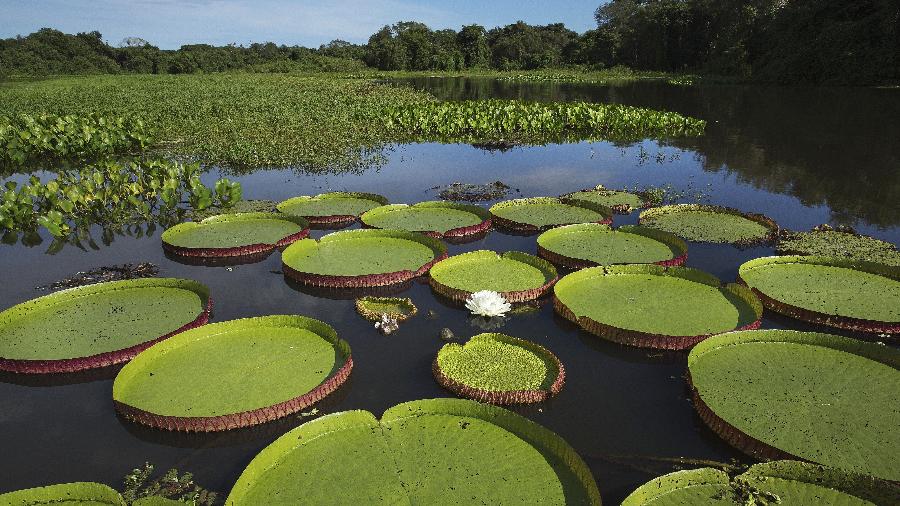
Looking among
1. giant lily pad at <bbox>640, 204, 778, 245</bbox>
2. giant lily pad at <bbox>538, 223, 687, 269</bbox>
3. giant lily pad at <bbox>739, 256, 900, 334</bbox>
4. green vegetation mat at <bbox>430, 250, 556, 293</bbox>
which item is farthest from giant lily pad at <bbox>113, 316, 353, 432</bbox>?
giant lily pad at <bbox>640, 204, 778, 245</bbox>

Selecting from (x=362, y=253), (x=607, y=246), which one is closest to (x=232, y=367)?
(x=362, y=253)

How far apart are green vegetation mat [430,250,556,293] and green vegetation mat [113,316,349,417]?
71.5 inches

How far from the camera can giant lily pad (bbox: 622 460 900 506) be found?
300 cm

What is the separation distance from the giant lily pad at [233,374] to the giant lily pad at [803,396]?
3.03 meters

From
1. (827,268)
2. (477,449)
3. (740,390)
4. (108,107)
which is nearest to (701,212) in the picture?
(827,268)

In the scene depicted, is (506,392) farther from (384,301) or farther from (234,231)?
(234,231)

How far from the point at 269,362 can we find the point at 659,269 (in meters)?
4.32

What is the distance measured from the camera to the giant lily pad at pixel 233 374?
13.0 feet

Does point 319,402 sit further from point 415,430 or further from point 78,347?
point 78,347

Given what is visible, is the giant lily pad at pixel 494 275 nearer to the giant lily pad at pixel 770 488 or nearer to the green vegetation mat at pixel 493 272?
the green vegetation mat at pixel 493 272

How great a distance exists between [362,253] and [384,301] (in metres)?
1.29

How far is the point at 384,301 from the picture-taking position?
19.5 feet

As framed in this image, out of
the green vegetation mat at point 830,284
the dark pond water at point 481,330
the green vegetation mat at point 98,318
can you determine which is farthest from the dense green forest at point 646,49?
the green vegetation mat at point 98,318

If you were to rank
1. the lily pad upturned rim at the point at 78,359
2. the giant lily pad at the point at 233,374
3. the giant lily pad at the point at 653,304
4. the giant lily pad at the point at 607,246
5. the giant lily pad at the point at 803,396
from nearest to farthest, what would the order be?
the giant lily pad at the point at 803,396 → the giant lily pad at the point at 233,374 → the lily pad upturned rim at the point at 78,359 → the giant lily pad at the point at 653,304 → the giant lily pad at the point at 607,246
